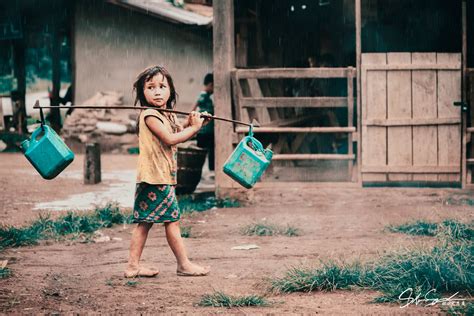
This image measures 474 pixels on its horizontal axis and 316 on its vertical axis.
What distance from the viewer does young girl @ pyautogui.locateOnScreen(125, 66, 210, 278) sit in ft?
15.9

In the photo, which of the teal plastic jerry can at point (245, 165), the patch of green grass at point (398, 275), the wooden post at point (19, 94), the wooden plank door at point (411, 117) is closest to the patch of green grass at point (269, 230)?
the teal plastic jerry can at point (245, 165)

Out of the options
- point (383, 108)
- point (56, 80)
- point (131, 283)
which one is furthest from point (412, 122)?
point (56, 80)

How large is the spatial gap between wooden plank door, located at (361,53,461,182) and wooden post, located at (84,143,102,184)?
398 centimetres

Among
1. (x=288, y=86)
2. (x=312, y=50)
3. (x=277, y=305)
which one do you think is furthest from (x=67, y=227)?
(x=312, y=50)

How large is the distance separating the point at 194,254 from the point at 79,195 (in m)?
4.07

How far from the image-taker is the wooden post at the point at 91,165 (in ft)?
34.6

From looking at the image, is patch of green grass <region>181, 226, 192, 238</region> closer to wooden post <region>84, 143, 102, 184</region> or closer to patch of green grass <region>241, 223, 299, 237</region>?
patch of green grass <region>241, 223, 299, 237</region>

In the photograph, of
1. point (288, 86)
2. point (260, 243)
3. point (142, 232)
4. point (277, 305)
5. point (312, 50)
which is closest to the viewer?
point (277, 305)

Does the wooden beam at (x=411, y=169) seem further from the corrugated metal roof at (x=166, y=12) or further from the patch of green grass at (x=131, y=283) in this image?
the corrugated metal roof at (x=166, y=12)

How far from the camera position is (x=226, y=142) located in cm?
880

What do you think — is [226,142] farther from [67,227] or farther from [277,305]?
[277,305]

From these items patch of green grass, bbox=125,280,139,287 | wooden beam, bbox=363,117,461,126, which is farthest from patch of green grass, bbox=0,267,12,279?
wooden beam, bbox=363,117,461,126

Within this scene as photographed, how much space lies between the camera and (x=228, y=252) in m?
5.89

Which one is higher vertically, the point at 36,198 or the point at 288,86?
the point at 288,86
